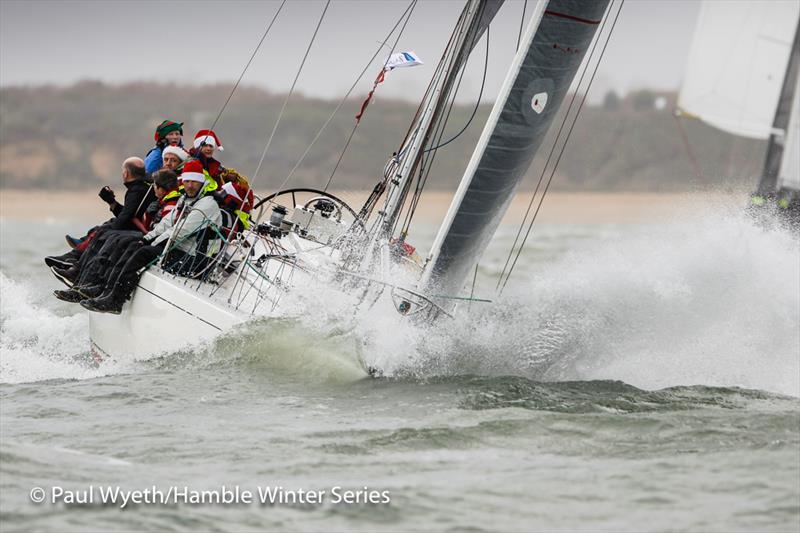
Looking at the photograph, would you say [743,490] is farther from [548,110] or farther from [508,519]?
[548,110]

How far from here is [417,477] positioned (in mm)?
5848

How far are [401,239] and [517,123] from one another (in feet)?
5.16

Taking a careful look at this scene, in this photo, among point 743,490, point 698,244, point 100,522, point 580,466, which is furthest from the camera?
point 698,244

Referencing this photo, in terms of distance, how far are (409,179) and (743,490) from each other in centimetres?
414

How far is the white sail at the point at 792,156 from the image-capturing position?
1764 centimetres

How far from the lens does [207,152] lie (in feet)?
31.2

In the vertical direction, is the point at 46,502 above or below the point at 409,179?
below

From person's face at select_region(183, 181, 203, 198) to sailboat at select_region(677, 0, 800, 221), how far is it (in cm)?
1191

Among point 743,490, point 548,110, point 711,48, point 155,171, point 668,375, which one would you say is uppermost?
point 711,48

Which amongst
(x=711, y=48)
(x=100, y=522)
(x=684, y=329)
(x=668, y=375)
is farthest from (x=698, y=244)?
(x=711, y=48)

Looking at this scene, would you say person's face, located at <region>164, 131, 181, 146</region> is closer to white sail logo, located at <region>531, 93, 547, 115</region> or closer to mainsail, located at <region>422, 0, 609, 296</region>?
mainsail, located at <region>422, 0, 609, 296</region>

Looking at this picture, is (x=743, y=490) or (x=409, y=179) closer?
(x=743, y=490)

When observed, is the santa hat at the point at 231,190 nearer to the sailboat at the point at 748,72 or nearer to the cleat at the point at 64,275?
the cleat at the point at 64,275

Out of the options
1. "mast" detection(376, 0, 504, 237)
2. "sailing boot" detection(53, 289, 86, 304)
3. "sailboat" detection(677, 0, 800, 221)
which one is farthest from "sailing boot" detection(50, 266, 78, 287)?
"sailboat" detection(677, 0, 800, 221)
